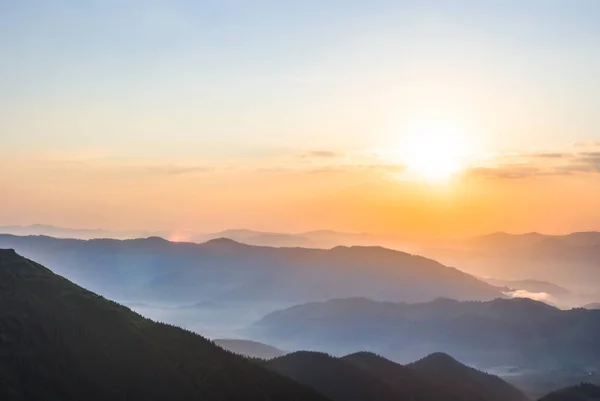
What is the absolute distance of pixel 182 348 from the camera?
4587 inches

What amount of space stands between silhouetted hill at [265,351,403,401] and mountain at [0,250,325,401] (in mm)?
33121

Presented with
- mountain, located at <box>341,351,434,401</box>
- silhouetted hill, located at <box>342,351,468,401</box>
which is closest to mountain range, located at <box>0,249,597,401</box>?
mountain, located at <box>341,351,434,401</box>

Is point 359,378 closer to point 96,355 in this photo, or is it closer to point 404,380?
point 404,380

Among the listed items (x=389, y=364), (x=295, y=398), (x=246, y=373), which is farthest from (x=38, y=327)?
(x=389, y=364)

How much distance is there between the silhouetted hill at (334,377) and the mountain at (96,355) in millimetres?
33121

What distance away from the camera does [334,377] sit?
16212 centimetres

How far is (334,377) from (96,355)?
73.2 meters

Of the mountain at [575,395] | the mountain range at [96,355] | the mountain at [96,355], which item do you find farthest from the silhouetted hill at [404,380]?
the mountain range at [96,355]

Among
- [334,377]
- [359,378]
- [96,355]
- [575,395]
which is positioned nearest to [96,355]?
[96,355]

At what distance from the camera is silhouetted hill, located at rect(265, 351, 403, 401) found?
155750 mm

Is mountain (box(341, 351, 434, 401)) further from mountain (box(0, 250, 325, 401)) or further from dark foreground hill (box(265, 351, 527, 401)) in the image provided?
mountain (box(0, 250, 325, 401))

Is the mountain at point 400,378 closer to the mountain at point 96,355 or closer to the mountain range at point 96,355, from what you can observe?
the mountain at point 96,355

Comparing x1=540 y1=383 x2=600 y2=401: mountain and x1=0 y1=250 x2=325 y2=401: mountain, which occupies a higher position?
x1=0 y1=250 x2=325 y2=401: mountain

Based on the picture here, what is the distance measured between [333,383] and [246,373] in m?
46.1
